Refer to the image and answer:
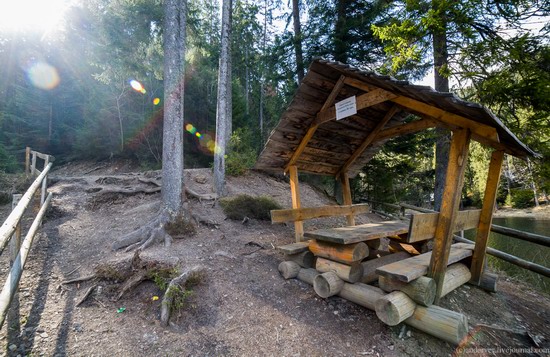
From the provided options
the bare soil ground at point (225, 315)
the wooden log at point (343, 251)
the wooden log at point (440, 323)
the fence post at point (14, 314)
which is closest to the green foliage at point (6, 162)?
the bare soil ground at point (225, 315)

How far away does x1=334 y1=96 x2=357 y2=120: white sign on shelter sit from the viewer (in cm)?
377

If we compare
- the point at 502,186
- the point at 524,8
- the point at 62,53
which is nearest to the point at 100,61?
the point at 62,53

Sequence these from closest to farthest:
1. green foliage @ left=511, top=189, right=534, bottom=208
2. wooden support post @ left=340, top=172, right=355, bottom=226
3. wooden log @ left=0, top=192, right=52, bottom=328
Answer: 1. wooden log @ left=0, top=192, right=52, bottom=328
2. wooden support post @ left=340, top=172, right=355, bottom=226
3. green foliage @ left=511, top=189, right=534, bottom=208

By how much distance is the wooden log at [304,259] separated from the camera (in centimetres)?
414

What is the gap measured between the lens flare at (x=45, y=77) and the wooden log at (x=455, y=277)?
25852mm

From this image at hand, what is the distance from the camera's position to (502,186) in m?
31.1

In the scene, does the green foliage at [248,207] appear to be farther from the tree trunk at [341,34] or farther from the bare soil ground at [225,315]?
the tree trunk at [341,34]

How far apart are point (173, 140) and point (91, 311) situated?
3508mm

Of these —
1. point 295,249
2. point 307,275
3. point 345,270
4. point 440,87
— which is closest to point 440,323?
point 345,270

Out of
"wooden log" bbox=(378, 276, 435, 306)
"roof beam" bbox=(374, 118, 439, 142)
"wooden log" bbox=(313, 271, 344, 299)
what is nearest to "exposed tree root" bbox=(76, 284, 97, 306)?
"wooden log" bbox=(313, 271, 344, 299)

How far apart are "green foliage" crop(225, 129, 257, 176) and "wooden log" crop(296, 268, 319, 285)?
6729mm

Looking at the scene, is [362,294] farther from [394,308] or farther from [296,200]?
[296,200]

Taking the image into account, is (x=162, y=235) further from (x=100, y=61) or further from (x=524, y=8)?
(x=100, y=61)

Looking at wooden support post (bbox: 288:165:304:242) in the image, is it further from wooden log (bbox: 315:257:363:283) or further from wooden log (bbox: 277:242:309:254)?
wooden log (bbox: 315:257:363:283)
